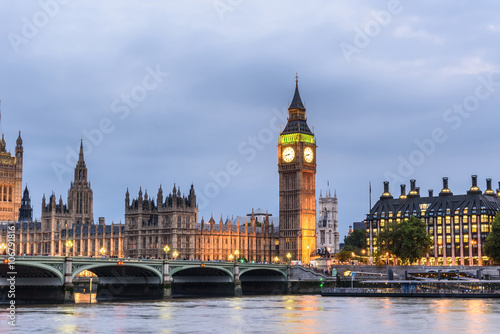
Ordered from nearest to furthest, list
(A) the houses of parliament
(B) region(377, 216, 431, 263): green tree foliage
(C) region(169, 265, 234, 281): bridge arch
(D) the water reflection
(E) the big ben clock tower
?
(D) the water reflection < (C) region(169, 265, 234, 281): bridge arch < (B) region(377, 216, 431, 263): green tree foliage < (A) the houses of parliament < (E) the big ben clock tower

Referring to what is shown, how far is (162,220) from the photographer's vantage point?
563ft

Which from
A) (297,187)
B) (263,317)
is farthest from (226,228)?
(263,317)

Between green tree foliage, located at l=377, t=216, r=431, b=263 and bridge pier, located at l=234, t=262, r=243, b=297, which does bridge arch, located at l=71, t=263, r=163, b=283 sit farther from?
green tree foliage, located at l=377, t=216, r=431, b=263

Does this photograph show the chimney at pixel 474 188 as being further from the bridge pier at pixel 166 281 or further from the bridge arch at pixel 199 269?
the bridge pier at pixel 166 281

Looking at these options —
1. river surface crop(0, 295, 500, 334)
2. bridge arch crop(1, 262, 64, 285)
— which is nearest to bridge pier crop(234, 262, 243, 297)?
river surface crop(0, 295, 500, 334)

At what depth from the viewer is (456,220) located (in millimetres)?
182625

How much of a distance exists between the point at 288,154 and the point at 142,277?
68643 mm

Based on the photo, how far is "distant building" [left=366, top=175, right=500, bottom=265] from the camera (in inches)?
7008

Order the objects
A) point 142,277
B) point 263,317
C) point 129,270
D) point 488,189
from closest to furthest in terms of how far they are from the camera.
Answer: point 263,317 < point 129,270 < point 142,277 < point 488,189

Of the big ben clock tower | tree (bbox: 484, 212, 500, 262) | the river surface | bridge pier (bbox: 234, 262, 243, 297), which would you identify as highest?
the big ben clock tower

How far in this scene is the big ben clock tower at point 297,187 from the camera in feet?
594

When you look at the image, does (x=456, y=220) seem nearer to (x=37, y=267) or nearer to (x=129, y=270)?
(x=129, y=270)

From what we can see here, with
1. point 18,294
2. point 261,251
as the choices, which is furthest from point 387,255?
point 18,294

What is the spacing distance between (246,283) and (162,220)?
3363cm
